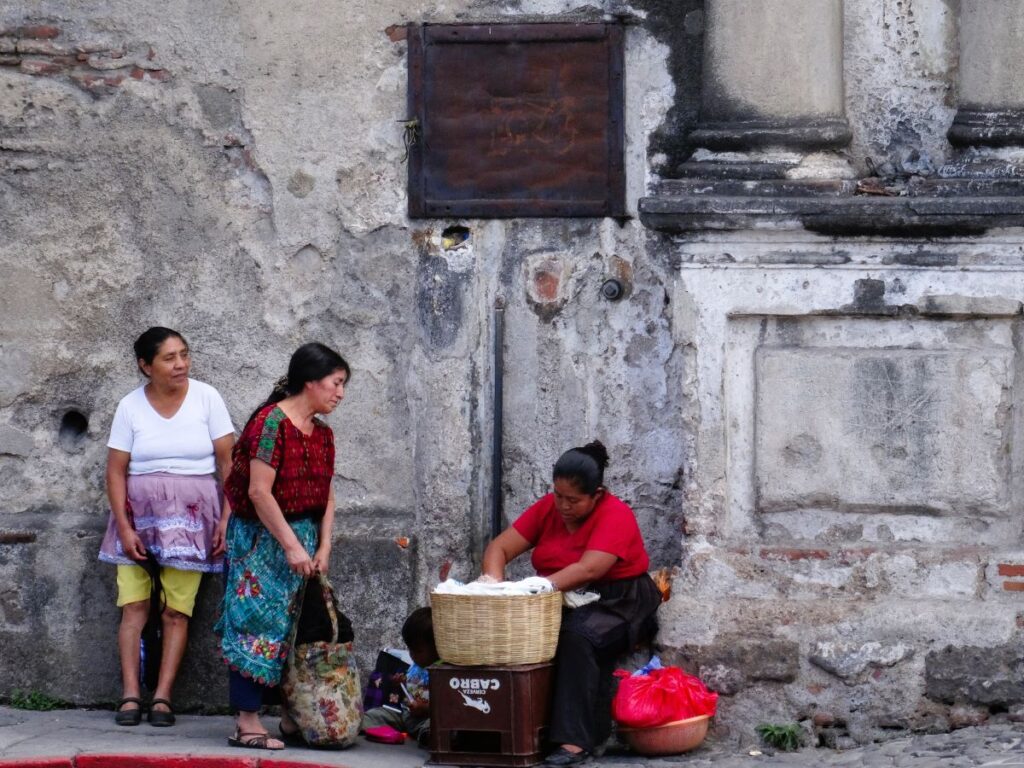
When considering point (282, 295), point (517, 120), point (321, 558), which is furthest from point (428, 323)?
point (321, 558)

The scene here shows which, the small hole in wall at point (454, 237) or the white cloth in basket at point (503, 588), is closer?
the white cloth in basket at point (503, 588)

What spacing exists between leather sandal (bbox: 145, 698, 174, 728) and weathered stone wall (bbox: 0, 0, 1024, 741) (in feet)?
1.13

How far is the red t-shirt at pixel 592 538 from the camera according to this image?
6910 millimetres

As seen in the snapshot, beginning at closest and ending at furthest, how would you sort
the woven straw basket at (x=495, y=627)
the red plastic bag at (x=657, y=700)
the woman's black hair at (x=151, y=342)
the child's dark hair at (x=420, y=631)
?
1. the woven straw basket at (x=495, y=627)
2. the red plastic bag at (x=657, y=700)
3. the child's dark hair at (x=420, y=631)
4. the woman's black hair at (x=151, y=342)

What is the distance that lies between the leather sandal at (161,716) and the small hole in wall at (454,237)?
2215 millimetres

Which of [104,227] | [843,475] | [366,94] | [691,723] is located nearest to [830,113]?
[843,475]

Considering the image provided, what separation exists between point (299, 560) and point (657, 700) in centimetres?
142

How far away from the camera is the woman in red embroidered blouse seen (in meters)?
6.77

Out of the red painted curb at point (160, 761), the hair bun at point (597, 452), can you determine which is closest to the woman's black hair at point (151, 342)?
the red painted curb at point (160, 761)

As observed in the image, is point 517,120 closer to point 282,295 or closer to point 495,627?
point 282,295

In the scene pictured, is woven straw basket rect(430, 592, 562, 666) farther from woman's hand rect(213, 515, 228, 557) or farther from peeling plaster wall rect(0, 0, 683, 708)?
woman's hand rect(213, 515, 228, 557)

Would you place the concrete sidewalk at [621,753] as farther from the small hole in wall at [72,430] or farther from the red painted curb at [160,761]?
the small hole in wall at [72,430]

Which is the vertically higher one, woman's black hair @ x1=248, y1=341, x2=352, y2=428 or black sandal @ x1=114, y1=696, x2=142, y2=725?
woman's black hair @ x1=248, y1=341, x2=352, y2=428

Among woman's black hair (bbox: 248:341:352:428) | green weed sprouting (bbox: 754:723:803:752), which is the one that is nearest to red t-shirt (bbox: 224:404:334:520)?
woman's black hair (bbox: 248:341:352:428)
